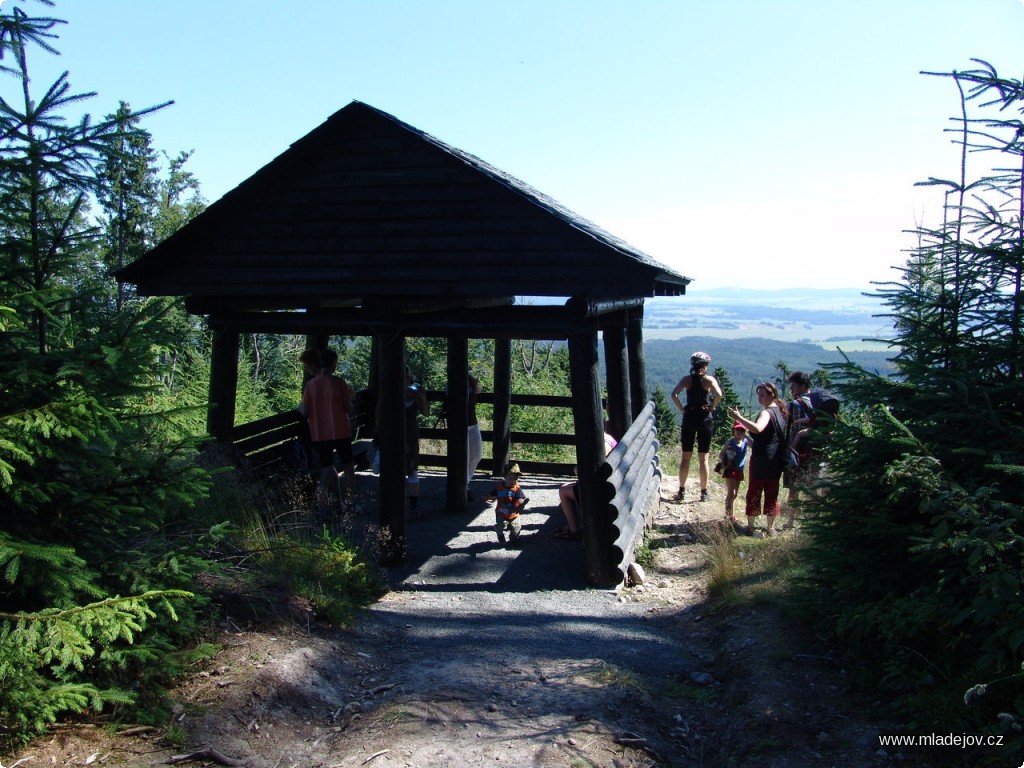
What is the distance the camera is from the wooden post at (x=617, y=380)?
862cm

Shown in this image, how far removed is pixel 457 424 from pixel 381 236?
133 inches

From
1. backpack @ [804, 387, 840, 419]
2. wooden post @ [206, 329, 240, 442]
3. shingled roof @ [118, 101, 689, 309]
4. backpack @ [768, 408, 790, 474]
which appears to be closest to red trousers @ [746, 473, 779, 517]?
backpack @ [768, 408, 790, 474]

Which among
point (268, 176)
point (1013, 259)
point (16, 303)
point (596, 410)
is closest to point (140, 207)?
point (268, 176)

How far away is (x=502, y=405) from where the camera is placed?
12.0m

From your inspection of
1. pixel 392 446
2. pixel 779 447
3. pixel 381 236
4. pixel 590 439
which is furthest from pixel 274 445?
pixel 779 447

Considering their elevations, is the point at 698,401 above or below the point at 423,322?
below

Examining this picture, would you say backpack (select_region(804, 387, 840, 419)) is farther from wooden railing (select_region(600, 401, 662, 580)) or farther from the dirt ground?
the dirt ground

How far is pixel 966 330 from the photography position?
4.48 meters

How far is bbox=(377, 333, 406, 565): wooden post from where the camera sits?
7.40 m

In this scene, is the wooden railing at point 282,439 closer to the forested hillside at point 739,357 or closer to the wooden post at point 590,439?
the wooden post at point 590,439

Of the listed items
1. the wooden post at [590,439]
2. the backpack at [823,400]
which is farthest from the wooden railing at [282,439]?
the backpack at [823,400]

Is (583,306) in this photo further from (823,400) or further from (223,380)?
(223,380)

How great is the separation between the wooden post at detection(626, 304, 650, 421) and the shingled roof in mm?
2310

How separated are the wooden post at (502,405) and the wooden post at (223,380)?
14.4 ft
